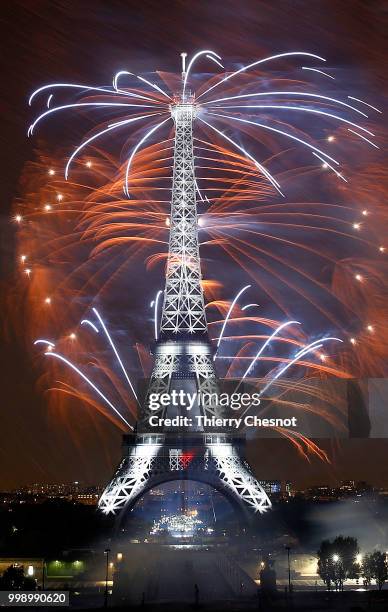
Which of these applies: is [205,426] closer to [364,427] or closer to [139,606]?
[364,427]

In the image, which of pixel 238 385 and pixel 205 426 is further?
pixel 205 426

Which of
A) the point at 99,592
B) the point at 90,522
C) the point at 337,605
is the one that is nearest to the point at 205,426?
the point at 90,522

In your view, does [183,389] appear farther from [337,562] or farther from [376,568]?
[376,568]

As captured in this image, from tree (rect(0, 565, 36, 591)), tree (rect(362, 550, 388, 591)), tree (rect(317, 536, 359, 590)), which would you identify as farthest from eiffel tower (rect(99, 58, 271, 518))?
tree (rect(0, 565, 36, 591))

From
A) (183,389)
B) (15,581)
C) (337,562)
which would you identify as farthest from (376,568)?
(15,581)

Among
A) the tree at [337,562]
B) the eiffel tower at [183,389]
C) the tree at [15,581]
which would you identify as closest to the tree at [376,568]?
the tree at [337,562]

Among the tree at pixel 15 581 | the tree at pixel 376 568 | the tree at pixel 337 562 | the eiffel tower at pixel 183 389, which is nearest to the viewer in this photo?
the tree at pixel 15 581

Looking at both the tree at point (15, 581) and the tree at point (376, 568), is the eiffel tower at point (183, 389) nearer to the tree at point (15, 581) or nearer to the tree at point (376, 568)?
the tree at point (376, 568)
